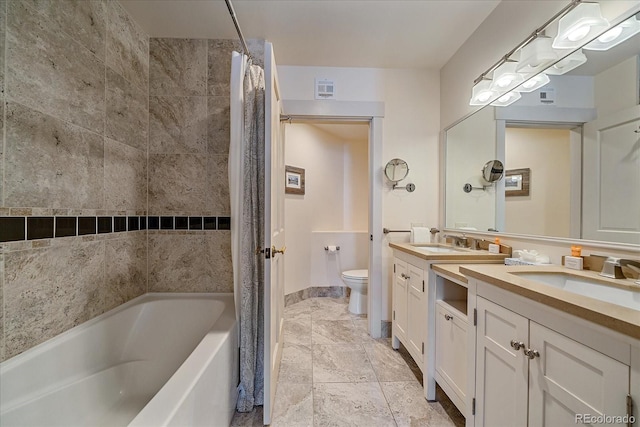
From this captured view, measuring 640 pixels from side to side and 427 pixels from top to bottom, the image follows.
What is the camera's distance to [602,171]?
0.99m

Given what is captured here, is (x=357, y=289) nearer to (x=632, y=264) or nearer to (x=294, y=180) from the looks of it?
(x=294, y=180)

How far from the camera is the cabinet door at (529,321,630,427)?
0.56 metres

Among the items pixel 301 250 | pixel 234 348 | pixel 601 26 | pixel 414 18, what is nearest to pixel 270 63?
pixel 414 18

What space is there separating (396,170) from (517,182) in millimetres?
917

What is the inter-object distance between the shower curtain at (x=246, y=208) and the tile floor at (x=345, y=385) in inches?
8.9

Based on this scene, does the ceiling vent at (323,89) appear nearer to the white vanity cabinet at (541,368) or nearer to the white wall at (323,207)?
the white wall at (323,207)

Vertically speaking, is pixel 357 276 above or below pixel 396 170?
below

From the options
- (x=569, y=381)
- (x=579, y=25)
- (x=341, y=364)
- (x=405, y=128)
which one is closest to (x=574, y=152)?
(x=579, y=25)

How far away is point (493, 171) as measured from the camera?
159 cm

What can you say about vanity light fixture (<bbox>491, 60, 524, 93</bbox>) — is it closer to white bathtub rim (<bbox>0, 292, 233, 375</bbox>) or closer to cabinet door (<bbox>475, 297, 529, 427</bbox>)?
cabinet door (<bbox>475, 297, 529, 427</bbox>)

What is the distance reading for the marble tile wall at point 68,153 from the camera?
0.95m

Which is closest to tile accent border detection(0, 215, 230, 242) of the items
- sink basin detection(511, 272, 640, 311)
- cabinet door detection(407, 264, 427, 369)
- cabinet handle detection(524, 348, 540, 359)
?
cabinet door detection(407, 264, 427, 369)

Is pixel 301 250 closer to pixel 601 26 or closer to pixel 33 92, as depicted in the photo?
pixel 33 92

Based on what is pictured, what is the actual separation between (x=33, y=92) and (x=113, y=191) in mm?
589
